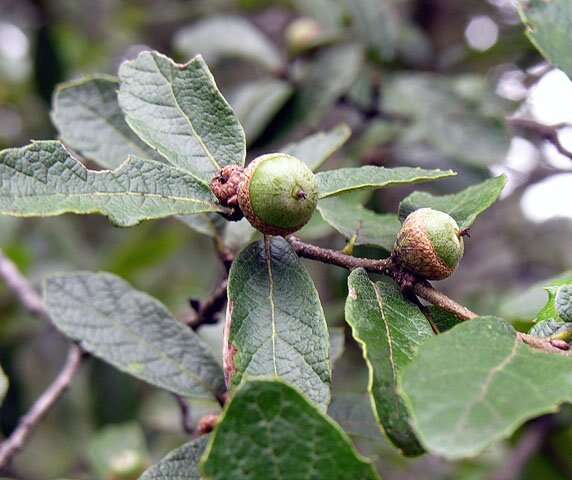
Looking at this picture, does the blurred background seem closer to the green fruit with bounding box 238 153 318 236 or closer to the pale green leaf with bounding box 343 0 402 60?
the pale green leaf with bounding box 343 0 402 60

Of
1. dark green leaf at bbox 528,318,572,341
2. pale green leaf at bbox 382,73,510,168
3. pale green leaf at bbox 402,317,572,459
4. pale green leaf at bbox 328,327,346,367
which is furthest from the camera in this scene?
pale green leaf at bbox 382,73,510,168

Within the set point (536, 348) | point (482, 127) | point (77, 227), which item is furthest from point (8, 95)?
point (536, 348)

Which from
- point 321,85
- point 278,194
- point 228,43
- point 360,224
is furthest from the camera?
point 228,43

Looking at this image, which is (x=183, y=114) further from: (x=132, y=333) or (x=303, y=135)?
(x=303, y=135)

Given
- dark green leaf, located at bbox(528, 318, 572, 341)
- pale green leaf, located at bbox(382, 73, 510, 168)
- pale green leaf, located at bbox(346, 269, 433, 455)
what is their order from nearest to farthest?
1. pale green leaf, located at bbox(346, 269, 433, 455)
2. dark green leaf, located at bbox(528, 318, 572, 341)
3. pale green leaf, located at bbox(382, 73, 510, 168)

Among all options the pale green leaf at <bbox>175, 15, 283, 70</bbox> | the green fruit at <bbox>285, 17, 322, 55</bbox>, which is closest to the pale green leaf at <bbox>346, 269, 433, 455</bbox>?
the green fruit at <bbox>285, 17, 322, 55</bbox>

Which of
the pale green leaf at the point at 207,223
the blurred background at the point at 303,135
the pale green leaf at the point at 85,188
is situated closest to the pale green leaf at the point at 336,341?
the blurred background at the point at 303,135

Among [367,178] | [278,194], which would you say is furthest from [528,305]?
[278,194]
